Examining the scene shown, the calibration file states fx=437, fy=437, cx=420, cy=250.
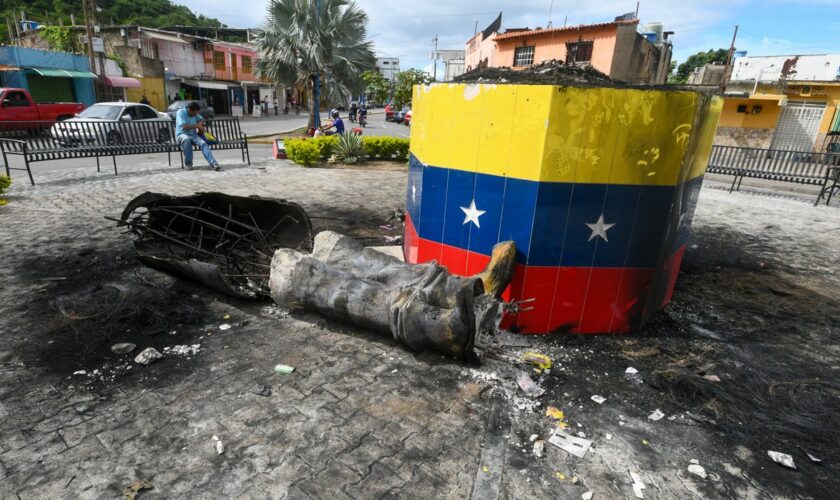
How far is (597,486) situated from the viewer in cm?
242

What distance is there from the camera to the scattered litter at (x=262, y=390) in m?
3.03

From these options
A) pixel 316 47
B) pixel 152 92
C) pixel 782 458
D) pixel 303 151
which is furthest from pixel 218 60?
pixel 782 458

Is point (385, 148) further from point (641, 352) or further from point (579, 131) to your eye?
point (641, 352)

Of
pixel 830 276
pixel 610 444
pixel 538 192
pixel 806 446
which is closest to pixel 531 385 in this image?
pixel 610 444

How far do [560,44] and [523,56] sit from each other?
284 centimetres

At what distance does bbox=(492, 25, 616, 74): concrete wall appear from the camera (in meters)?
24.6

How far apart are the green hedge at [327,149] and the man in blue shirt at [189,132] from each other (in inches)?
86.5

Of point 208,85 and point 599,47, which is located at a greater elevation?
point 599,47

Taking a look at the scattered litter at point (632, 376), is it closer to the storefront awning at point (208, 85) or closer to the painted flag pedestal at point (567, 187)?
the painted flag pedestal at point (567, 187)

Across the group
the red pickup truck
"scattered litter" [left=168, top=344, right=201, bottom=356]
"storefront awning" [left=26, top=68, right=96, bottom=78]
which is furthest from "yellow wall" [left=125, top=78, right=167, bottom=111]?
"scattered litter" [left=168, top=344, right=201, bottom=356]

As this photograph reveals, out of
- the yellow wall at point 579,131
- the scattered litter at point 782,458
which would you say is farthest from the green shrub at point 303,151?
the scattered litter at point 782,458

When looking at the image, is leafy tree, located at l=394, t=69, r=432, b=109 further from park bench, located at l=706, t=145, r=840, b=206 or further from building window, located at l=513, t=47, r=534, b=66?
park bench, located at l=706, t=145, r=840, b=206

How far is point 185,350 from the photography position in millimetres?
3521

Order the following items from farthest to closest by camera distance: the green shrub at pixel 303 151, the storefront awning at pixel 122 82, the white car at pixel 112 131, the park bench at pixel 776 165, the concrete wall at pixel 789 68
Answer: the storefront awning at pixel 122 82 < the concrete wall at pixel 789 68 < the green shrub at pixel 303 151 < the park bench at pixel 776 165 < the white car at pixel 112 131
